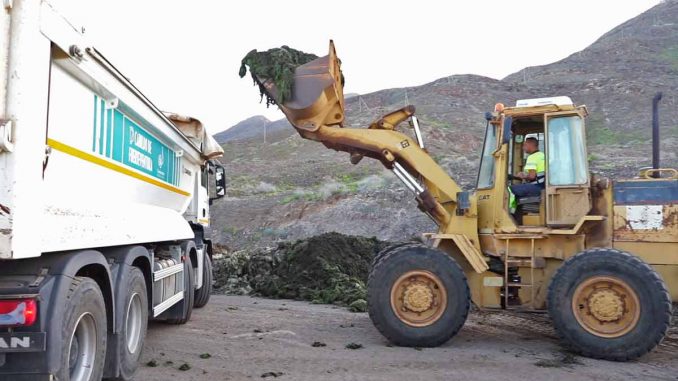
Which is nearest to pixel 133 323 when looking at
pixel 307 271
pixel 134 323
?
pixel 134 323

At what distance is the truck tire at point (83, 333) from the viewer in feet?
12.3

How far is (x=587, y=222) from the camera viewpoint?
7.04 meters

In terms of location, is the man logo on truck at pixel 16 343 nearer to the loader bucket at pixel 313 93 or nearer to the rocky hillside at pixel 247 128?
the loader bucket at pixel 313 93

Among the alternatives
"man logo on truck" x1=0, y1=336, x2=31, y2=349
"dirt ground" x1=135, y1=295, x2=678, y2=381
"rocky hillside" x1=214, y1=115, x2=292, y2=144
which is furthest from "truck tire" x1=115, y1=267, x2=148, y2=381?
"rocky hillside" x1=214, y1=115, x2=292, y2=144

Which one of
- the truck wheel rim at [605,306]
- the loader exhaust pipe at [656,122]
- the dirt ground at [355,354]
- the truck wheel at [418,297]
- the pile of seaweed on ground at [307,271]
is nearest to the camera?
the dirt ground at [355,354]

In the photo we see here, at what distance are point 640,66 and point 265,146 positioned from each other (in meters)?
27.4

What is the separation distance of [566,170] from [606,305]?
164cm

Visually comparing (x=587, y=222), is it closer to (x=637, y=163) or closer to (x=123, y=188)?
(x=123, y=188)

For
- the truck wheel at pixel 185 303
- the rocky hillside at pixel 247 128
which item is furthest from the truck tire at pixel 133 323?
the rocky hillside at pixel 247 128

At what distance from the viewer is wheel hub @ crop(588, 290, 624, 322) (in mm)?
6512

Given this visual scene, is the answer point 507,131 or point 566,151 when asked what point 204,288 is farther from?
point 566,151

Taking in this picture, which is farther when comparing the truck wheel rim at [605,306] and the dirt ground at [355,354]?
the truck wheel rim at [605,306]

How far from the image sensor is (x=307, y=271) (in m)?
12.1

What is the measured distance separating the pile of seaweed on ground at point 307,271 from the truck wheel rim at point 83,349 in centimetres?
628
